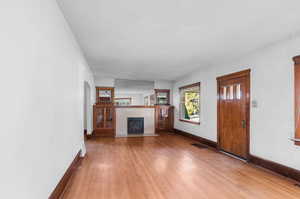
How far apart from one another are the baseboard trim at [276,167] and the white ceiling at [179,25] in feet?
7.91

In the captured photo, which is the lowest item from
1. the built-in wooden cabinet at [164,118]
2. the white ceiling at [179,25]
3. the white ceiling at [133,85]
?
the built-in wooden cabinet at [164,118]

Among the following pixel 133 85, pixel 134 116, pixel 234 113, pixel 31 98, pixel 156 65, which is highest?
pixel 156 65

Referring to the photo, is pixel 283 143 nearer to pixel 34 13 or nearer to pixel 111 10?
pixel 111 10

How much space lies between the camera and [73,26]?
269 centimetres

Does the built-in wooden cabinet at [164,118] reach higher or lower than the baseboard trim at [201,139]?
higher

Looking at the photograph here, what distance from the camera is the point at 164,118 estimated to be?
806 cm

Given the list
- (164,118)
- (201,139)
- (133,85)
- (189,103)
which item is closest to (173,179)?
(201,139)

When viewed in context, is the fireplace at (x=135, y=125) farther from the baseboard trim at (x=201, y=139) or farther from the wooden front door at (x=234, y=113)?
the wooden front door at (x=234, y=113)

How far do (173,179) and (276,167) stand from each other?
209 centimetres

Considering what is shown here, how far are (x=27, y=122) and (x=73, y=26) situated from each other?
193cm

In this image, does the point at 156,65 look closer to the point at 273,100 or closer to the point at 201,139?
the point at 201,139

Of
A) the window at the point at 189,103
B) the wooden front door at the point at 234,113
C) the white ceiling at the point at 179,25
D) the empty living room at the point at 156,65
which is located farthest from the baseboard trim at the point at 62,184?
the window at the point at 189,103

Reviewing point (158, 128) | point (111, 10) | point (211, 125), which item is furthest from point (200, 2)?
point (158, 128)

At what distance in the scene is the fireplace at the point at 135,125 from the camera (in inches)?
288
